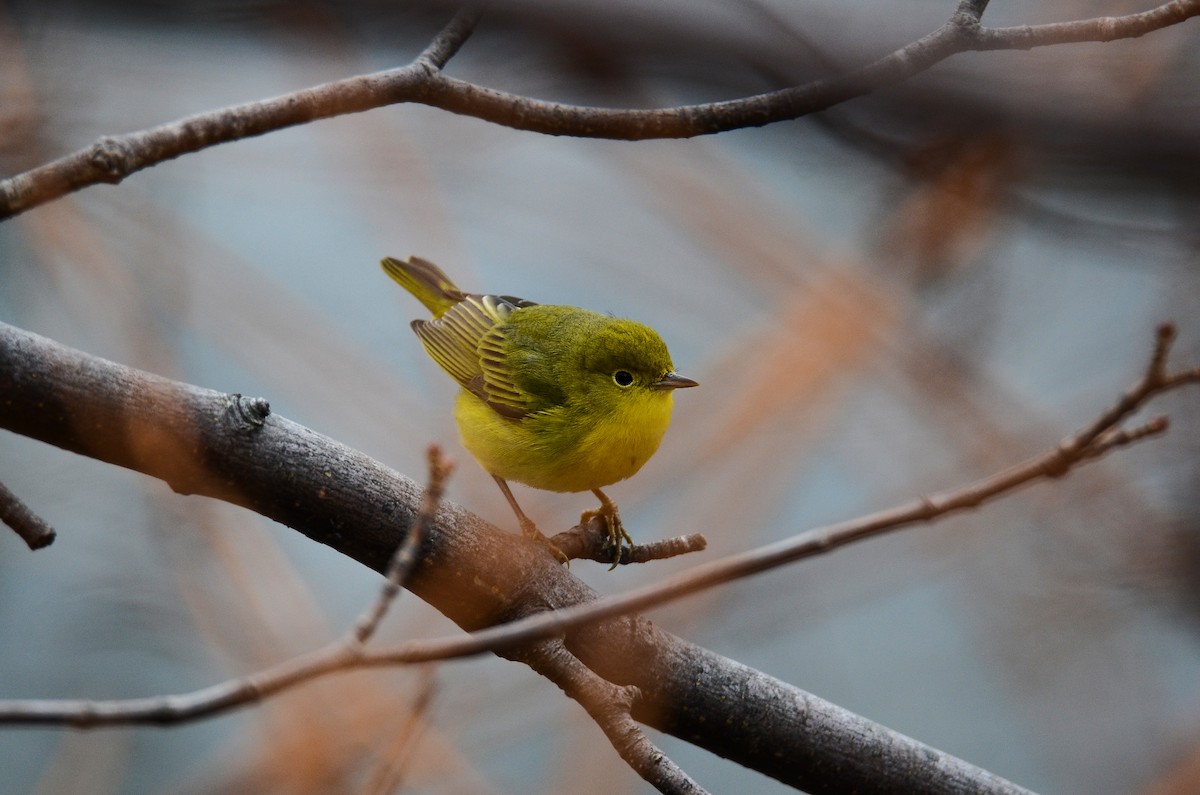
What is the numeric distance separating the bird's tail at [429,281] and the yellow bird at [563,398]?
34 centimetres

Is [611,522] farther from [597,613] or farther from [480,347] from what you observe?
[597,613]

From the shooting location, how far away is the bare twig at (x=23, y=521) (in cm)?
203

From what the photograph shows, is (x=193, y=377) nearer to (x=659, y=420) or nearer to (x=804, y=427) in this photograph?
(x=659, y=420)

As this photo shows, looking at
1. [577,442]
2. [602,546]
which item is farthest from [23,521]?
[577,442]

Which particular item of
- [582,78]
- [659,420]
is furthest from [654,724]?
[582,78]

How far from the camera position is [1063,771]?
478cm

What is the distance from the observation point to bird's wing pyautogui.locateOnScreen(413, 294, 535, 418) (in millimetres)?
3893

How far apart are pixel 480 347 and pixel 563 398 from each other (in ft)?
2.04

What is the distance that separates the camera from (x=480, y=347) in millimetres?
4254

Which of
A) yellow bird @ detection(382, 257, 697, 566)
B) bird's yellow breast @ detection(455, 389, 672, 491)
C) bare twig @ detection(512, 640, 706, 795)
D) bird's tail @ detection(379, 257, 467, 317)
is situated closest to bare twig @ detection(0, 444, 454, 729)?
bare twig @ detection(512, 640, 706, 795)

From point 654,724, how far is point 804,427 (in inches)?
87.2

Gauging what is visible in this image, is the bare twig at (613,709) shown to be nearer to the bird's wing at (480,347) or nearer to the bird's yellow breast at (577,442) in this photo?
the bird's yellow breast at (577,442)

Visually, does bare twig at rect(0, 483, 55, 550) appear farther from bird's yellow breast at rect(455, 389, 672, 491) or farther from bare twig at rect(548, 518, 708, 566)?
bird's yellow breast at rect(455, 389, 672, 491)

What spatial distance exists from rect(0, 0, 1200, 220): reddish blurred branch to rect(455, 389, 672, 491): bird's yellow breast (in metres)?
1.31
